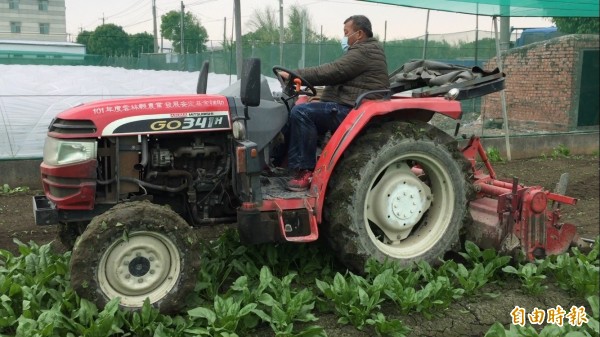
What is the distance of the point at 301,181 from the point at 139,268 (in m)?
1.31

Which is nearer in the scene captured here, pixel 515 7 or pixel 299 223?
pixel 299 223

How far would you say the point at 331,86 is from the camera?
4.50 meters

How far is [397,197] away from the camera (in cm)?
424

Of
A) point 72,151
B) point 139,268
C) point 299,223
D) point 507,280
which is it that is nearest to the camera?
point 139,268

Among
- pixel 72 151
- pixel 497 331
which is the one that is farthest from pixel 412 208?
pixel 72 151

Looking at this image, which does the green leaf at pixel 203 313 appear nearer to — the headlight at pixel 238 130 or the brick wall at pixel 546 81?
the headlight at pixel 238 130

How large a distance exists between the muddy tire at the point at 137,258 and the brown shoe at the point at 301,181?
0.93 meters

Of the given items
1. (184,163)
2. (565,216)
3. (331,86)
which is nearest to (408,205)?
(331,86)

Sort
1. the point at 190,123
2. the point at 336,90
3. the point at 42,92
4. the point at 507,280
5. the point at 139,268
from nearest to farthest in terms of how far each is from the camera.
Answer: the point at 139,268, the point at 190,123, the point at 507,280, the point at 336,90, the point at 42,92

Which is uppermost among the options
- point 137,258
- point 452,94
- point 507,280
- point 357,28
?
point 357,28

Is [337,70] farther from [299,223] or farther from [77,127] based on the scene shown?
[77,127]

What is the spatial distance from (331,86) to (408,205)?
107 centimetres

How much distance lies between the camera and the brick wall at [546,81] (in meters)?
11.8

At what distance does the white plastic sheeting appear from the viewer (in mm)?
7617
